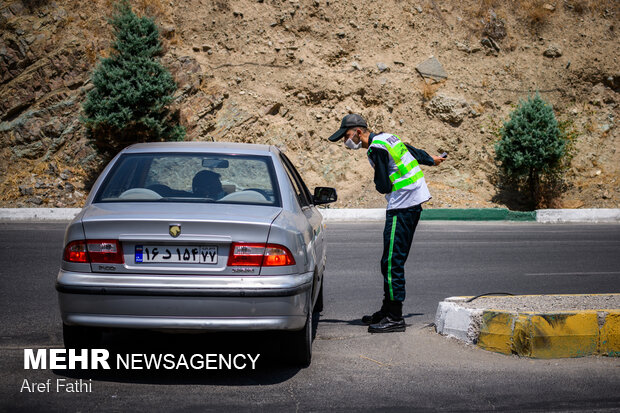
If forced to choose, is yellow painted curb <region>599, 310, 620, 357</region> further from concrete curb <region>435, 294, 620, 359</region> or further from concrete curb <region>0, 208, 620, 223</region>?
concrete curb <region>0, 208, 620, 223</region>

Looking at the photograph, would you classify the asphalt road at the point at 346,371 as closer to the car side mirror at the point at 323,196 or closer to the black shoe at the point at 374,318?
the black shoe at the point at 374,318

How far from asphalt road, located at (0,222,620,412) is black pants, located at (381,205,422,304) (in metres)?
0.46

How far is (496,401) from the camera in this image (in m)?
4.00

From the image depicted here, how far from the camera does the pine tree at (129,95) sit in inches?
885

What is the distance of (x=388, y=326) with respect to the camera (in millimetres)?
5883

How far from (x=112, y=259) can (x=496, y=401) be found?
→ 2.70 meters

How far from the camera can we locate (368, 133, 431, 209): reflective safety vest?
5.73m

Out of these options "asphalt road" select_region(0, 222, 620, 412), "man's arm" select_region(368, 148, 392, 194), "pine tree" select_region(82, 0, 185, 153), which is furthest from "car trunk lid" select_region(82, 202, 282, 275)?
"pine tree" select_region(82, 0, 185, 153)

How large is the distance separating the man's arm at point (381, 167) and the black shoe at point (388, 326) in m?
1.26

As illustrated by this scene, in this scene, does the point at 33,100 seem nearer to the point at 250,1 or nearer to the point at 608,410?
the point at 250,1

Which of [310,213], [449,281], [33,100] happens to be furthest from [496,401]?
[33,100]

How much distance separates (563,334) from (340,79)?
23924 millimetres

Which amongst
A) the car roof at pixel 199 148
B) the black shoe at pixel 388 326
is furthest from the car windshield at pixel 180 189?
the black shoe at pixel 388 326

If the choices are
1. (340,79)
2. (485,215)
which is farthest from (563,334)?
(340,79)
